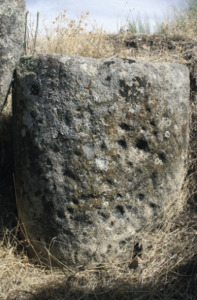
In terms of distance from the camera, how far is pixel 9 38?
10.5ft

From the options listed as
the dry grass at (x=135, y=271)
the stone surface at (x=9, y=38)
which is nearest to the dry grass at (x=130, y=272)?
the dry grass at (x=135, y=271)

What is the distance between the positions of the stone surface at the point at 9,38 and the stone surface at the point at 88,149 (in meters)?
0.15

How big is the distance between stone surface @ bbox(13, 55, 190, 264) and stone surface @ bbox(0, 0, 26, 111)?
0.51 ft

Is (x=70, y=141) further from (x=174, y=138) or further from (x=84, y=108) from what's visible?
(x=174, y=138)

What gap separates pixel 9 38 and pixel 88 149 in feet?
3.87

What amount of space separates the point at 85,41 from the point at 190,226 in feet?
9.61

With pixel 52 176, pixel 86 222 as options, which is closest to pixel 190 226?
pixel 86 222

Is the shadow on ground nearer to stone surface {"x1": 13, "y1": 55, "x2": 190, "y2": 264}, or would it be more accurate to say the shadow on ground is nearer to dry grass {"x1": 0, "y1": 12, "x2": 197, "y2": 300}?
dry grass {"x1": 0, "y1": 12, "x2": 197, "y2": 300}

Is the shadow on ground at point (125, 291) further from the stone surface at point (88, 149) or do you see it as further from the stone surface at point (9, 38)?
the stone surface at point (9, 38)

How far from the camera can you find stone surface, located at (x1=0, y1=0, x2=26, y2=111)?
3158mm

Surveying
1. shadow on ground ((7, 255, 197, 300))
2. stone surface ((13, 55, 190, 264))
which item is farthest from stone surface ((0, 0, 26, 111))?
shadow on ground ((7, 255, 197, 300))

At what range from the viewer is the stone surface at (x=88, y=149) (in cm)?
289

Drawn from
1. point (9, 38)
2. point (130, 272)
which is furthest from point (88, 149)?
point (9, 38)

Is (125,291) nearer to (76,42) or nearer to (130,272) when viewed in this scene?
(130,272)
